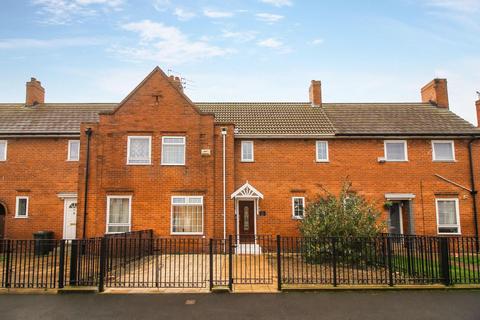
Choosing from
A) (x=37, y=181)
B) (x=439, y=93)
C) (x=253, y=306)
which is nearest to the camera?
(x=253, y=306)

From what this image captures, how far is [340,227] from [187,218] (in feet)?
24.2

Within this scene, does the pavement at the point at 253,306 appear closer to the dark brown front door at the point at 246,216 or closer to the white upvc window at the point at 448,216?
the dark brown front door at the point at 246,216

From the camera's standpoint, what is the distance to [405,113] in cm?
2092

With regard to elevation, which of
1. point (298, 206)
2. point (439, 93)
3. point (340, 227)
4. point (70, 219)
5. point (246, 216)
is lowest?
point (340, 227)

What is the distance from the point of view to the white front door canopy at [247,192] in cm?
1714

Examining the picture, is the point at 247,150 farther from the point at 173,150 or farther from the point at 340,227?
the point at 340,227

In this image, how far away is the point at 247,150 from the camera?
1853 centimetres

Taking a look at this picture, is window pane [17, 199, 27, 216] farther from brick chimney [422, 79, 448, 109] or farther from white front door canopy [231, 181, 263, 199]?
brick chimney [422, 79, 448, 109]

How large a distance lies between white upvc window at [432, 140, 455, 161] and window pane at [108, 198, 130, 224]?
623 inches

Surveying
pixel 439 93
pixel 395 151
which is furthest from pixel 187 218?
pixel 439 93

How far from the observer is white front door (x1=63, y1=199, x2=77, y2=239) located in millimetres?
18844

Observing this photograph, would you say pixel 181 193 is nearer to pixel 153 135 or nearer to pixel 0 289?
pixel 153 135

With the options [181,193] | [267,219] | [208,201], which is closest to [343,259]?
[267,219]

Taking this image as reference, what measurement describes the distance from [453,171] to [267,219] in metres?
9.95
